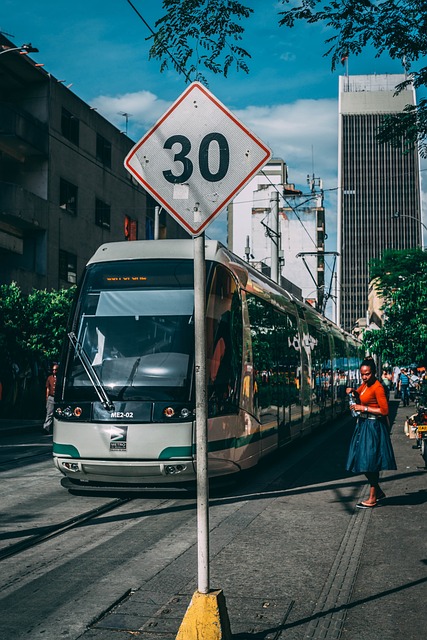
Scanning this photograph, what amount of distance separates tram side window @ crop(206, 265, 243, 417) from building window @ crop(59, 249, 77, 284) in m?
25.5

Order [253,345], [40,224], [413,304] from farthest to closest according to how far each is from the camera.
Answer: [40,224], [413,304], [253,345]

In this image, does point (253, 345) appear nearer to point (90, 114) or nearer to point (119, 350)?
point (119, 350)

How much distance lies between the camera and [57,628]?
503cm

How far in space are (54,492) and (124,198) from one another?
1315 inches

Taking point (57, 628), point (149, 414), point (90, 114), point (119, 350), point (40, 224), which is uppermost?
point (90, 114)

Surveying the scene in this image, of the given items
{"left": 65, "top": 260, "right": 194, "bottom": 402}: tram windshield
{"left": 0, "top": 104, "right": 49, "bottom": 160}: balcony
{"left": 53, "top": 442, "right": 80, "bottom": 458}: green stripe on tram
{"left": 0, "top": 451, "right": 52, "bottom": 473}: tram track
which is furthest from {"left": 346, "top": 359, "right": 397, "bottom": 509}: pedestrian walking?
{"left": 0, "top": 104, "right": 49, "bottom": 160}: balcony

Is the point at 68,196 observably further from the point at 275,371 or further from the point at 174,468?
the point at 174,468

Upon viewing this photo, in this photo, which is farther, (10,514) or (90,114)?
(90,114)

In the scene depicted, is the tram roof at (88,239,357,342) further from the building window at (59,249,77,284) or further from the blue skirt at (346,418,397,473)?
the building window at (59,249,77,284)

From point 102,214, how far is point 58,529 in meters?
32.9

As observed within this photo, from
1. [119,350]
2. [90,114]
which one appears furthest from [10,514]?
[90,114]

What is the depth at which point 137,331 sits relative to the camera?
9.98m

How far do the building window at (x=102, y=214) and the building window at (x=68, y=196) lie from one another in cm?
244

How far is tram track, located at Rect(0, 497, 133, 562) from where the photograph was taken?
717 cm
